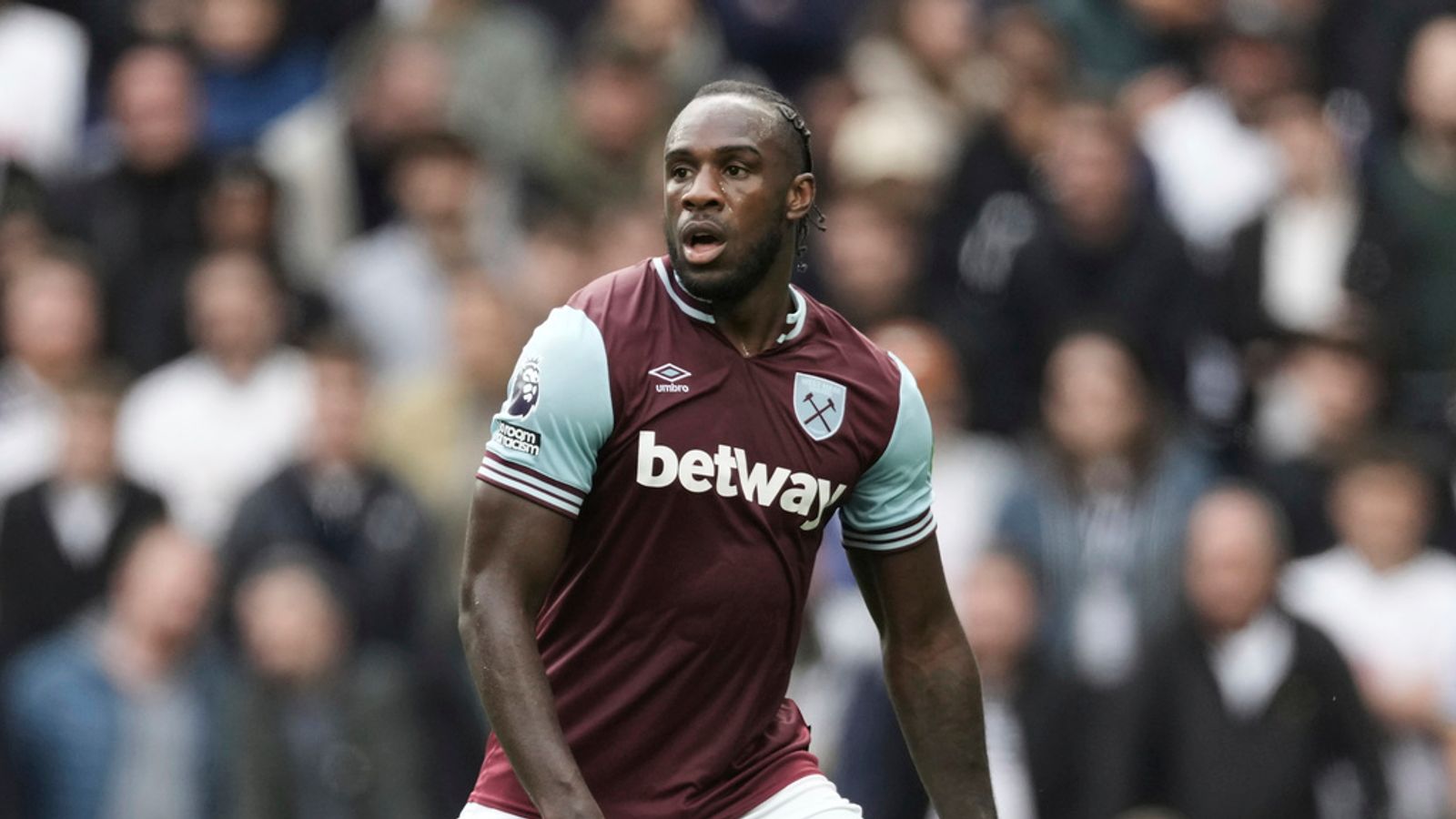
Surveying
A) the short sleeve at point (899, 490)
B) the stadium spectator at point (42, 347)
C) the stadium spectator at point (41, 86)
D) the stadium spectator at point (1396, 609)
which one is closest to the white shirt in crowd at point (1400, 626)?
the stadium spectator at point (1396, 609)

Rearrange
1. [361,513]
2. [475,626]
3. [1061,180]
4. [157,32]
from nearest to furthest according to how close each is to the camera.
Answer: [475,626] < [361,513] < [1061,180] < [157,32]

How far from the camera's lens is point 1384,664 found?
10.5m

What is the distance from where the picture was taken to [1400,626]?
34.7 ft

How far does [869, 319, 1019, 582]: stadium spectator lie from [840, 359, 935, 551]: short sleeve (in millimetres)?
4457

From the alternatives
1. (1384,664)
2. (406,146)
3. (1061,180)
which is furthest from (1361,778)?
(406,146)

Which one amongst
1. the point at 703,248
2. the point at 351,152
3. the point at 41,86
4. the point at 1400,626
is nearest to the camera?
the point at 703,248

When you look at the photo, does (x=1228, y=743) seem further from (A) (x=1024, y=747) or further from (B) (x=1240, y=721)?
(A) (x=1024, y=747)

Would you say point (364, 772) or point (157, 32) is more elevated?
point (157, 32)

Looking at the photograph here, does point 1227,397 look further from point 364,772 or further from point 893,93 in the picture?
point 364,772

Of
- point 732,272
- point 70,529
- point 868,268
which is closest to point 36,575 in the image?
point 70,529

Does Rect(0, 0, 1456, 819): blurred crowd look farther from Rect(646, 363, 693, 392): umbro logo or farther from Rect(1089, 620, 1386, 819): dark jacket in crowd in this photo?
Rect(646, 363, 693, 392): umbro logo

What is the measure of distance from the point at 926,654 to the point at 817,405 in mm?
705

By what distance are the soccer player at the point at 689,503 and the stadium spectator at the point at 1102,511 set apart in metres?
4.48

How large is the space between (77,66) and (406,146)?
1.82 meters
